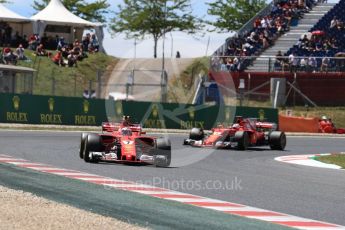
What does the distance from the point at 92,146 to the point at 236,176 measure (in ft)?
10.5

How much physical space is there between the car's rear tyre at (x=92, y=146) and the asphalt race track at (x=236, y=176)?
164mm

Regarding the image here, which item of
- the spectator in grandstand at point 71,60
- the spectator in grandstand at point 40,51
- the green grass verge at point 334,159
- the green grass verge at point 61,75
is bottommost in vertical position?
the green grass verge at point 334,159

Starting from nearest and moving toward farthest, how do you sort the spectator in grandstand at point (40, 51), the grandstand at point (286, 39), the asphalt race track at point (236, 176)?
the asphalt race track at point (236, 176), the grandstand at point (286, 39), the spectator in grandstand at point (40, 51)

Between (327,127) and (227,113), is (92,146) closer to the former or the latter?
(227,113)

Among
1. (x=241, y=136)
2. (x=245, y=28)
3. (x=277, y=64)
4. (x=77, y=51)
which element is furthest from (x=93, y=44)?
(x=241, y=136)

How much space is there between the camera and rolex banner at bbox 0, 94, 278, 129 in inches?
1345

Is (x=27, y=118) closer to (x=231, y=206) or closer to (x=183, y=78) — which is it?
(x=183, y=78)

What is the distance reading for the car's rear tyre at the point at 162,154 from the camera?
1728 cm

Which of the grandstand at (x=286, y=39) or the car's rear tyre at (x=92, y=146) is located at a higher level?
the grandstand at (x=286, y=39)

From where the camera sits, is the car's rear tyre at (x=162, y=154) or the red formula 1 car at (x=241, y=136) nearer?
the car's rear tyre at (x=162, y=154)

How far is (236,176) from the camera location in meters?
16.0

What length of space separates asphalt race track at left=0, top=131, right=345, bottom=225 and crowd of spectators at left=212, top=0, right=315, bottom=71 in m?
18.7

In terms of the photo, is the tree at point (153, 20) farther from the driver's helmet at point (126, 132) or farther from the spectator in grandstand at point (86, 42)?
the driver's helmet at point (126, 132)

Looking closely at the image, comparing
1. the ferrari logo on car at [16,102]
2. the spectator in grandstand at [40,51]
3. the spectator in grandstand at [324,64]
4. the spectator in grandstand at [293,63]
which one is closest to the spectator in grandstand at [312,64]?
the spectator in grandstand at [324,64]
